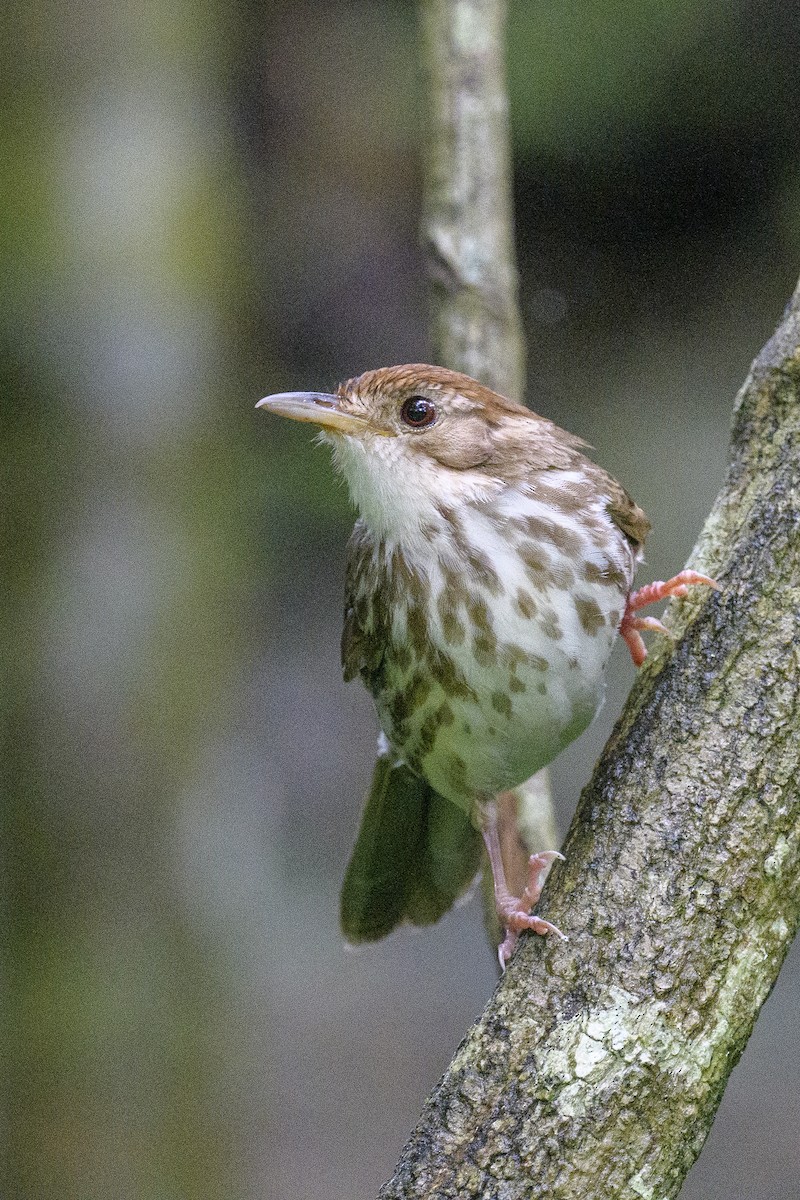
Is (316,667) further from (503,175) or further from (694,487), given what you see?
(503,175)

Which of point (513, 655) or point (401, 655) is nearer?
point (513, 655)

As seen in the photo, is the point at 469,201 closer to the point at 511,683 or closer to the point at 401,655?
the point at 401,655

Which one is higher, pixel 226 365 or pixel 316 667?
pixel 226 365

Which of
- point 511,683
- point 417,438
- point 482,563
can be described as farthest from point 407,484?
point 511,683

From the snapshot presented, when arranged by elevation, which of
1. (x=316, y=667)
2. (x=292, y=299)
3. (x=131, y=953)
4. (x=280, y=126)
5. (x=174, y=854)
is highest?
(x=280, y=126)

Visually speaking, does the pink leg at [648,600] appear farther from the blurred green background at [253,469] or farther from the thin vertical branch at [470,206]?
the blurred green background at [253,469]

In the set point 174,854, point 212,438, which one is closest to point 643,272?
point 212,438

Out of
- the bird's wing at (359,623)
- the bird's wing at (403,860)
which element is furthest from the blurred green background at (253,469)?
the bird's wing at (359,623)
